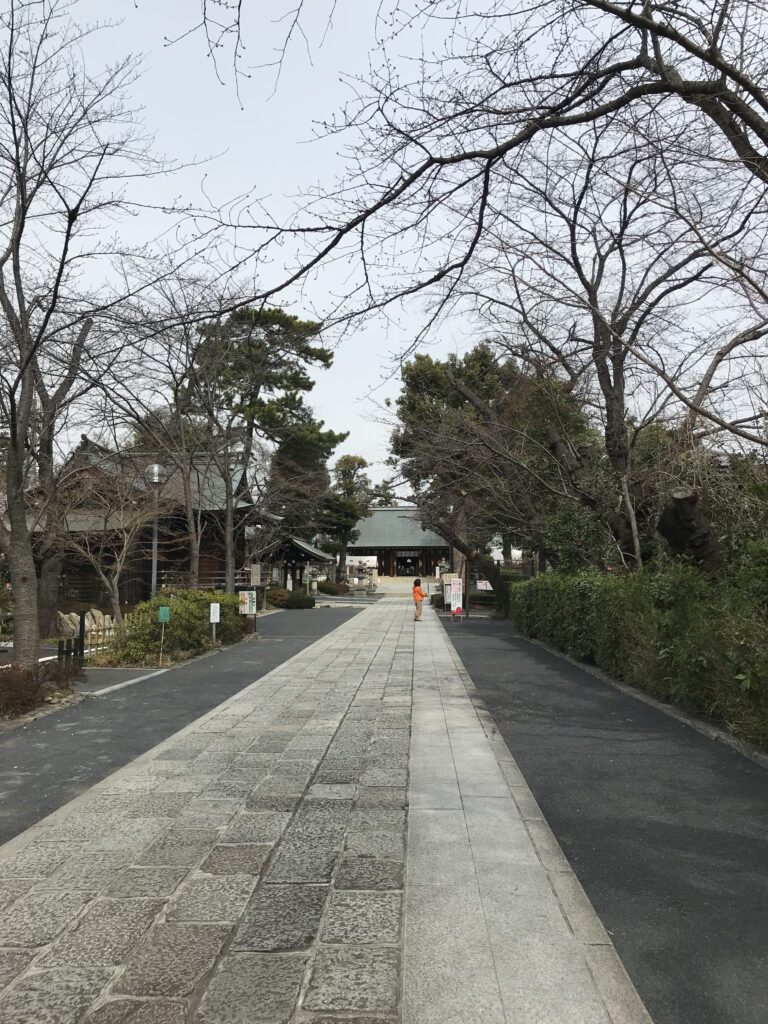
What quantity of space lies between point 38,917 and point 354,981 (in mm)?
1479

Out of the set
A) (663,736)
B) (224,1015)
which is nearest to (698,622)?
(663,736)

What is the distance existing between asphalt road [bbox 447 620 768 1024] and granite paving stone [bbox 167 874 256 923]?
1.62m

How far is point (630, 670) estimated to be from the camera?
9.16 metres

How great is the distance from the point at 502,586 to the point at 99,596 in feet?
48.9

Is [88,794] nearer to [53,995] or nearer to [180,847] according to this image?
[180,847]

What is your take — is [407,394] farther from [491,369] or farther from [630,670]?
[630,670]

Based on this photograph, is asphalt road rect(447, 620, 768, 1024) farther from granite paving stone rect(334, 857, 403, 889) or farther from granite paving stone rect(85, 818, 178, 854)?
granite paving stone rect(85, 818, 178, 854)

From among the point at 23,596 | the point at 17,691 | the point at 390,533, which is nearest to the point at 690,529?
the point at 17,691

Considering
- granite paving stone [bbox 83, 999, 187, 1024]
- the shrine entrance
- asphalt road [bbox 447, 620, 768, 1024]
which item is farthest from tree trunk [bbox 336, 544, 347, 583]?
granite paving stone [bbox 83, 999, 187, 1024]

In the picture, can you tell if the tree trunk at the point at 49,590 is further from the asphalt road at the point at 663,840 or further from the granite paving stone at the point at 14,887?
the granite paving stone at the point at 14,887

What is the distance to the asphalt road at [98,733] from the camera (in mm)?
5055

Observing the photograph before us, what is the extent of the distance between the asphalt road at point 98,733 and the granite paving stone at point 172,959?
73.6 inches

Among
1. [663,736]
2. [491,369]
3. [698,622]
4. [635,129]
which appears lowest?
[663,736]

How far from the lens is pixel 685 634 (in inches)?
293
